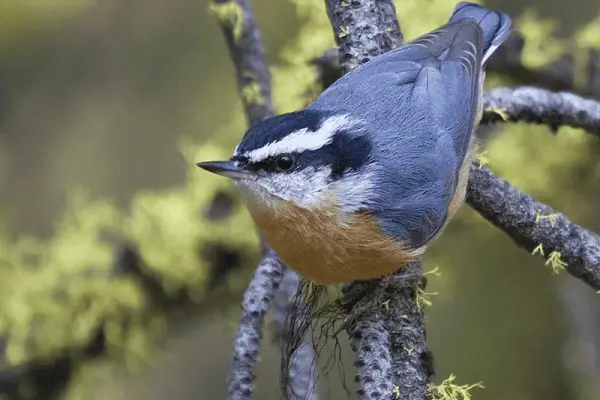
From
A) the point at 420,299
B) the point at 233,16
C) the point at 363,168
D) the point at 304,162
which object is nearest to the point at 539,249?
the point at 420,299

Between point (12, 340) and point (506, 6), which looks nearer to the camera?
point (12, 340)

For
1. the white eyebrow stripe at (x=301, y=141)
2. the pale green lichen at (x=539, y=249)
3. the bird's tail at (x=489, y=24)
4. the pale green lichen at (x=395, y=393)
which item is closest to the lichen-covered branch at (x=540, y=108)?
the bird's tail at (x=489, y=24)

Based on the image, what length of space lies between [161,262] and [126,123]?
1225 millimetres

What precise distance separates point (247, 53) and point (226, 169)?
503 mm

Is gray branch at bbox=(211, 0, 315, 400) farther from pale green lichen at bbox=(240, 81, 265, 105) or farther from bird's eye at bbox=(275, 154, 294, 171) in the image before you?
bird's eye at bbox=(275, 154, 294, 171)

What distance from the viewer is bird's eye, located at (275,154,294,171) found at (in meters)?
1.27

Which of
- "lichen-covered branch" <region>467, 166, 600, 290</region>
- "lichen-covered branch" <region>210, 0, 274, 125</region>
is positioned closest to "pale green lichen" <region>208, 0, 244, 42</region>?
"lichen-covered branch" <region>210, 0, 274, 125</region>

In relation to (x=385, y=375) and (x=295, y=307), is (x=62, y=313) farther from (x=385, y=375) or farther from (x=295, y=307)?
(x=385, y=375)

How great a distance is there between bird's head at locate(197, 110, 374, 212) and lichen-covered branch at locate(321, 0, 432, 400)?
0.54ft

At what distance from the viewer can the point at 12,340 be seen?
1.79 meters

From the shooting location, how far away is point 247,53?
1.67 meters

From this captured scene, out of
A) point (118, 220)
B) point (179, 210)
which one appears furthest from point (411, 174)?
point (118, 220)

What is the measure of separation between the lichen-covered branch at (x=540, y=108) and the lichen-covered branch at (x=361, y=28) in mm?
242

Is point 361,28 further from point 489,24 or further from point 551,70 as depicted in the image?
point 551,70
